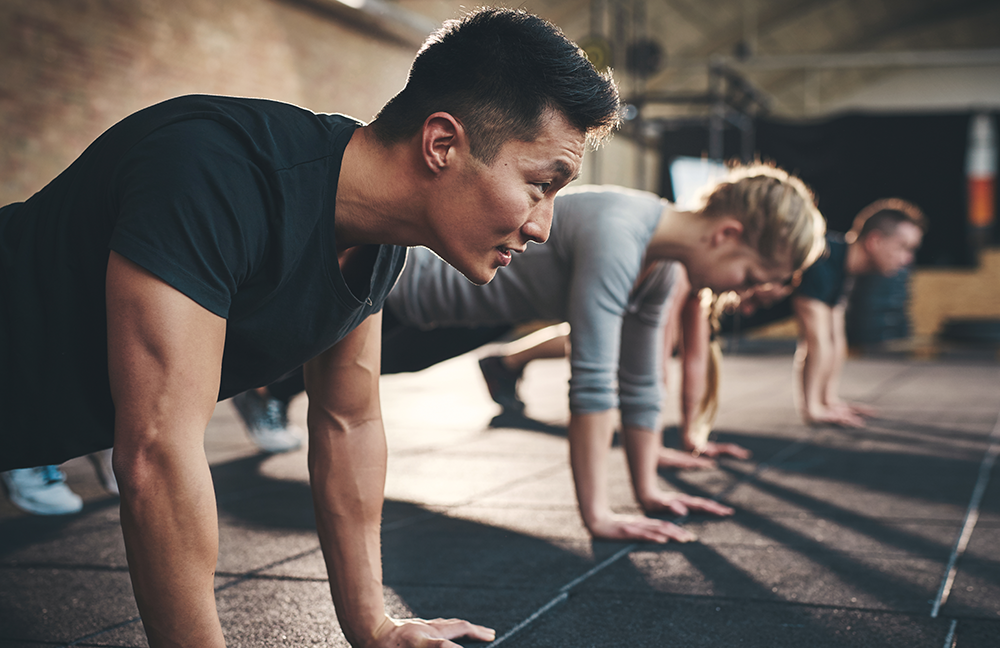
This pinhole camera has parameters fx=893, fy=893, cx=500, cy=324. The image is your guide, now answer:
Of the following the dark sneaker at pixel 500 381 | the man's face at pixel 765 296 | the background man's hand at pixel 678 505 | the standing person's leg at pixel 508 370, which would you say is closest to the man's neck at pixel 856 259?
the man's face at pixel 765 296

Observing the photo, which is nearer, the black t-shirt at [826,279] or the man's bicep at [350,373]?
the man's bicep at [350,373]

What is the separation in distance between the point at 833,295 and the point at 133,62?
491 cm

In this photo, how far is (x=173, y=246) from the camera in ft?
2.89

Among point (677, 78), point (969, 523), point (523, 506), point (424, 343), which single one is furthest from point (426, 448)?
point (677, 78)

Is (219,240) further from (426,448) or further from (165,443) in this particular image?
(426,448)

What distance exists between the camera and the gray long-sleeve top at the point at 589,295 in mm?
2098

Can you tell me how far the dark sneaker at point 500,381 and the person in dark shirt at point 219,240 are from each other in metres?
3.18

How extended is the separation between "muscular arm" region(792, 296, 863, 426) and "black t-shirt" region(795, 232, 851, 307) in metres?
0.03

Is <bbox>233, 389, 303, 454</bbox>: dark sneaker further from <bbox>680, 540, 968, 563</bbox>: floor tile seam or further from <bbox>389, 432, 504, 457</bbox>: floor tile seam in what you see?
<bbox>680, 540, 968, 563</bbox>: floor tile seam

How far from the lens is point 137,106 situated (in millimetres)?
6355

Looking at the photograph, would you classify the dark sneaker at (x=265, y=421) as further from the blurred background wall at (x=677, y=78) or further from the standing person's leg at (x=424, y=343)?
the blurred background wall at (x=677, y=78)

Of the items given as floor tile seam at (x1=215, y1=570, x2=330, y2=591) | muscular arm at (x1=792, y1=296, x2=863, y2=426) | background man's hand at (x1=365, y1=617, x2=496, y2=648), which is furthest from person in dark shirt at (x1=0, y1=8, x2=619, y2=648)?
muscular arm at (x1=792, y1=296, x2=863, y2=426)

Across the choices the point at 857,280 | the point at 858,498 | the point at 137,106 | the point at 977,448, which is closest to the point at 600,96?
the point at 858,498

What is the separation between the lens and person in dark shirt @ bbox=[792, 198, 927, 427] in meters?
4.25
